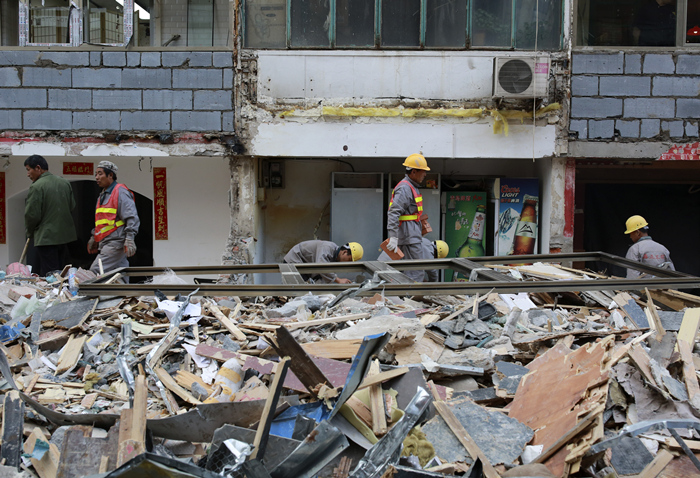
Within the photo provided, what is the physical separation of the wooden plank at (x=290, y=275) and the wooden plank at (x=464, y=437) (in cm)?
203

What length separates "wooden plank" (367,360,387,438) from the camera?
8.33 feet

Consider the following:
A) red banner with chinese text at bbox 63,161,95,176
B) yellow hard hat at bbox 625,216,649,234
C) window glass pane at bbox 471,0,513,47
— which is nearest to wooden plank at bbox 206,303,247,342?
yellow hard hat at bbox 625,216,649,234

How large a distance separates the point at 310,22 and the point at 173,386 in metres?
6.15

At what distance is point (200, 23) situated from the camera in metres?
8.02

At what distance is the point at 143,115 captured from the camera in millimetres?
7562

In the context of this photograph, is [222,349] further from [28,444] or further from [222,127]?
[222,127]

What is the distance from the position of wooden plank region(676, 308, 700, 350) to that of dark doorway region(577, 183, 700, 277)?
6030 millimetres

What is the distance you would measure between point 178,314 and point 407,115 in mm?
5011

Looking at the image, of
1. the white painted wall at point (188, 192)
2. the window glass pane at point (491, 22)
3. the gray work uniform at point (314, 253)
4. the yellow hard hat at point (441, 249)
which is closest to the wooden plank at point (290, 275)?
the gray work uniform at point (314, 253)

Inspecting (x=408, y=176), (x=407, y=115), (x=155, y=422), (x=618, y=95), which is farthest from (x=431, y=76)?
(x=155, y=422)

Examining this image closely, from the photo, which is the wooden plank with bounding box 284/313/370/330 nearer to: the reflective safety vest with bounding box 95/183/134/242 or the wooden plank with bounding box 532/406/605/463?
the wooden plank with bounding box 532/406/605/463

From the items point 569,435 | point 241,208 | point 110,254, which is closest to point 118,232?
point 110,254

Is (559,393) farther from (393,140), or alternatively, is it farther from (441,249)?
(393,140)

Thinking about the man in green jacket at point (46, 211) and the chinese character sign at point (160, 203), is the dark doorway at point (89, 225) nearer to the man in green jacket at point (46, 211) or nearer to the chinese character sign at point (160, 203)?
the chinese character sign at point (160, 203)
